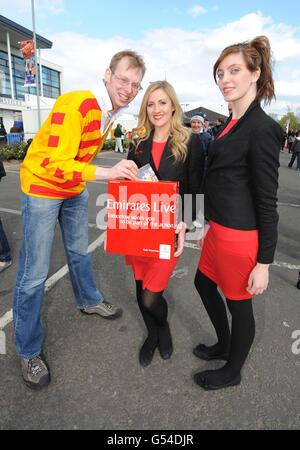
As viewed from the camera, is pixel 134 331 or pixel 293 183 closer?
pixel 134 331

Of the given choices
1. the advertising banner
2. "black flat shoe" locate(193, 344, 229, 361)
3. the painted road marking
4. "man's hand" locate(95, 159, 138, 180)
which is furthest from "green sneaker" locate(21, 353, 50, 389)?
the advertising banner

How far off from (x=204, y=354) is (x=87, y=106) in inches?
78.2

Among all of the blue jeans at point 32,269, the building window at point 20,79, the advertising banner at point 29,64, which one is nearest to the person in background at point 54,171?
the blue jeans at point 32,269

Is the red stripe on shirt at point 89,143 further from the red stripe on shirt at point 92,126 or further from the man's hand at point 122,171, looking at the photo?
the man's hand at point 122,171

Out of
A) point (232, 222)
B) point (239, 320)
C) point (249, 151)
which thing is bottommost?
point (239, 320)

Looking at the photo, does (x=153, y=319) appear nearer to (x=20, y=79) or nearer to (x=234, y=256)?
(x=234, y=256)

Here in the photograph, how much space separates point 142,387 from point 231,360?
0.64m

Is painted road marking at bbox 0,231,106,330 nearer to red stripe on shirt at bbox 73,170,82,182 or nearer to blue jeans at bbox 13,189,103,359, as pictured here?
blue jeans at bbox 13,189,103,359

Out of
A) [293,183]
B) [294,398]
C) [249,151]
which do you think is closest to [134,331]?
[294,398]

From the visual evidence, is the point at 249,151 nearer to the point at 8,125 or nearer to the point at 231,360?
the point at 231,360

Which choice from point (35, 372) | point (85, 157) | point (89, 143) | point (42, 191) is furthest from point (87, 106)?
point (35, 372)

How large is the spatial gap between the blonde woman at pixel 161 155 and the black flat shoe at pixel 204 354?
50 cm

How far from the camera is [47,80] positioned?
45250mm

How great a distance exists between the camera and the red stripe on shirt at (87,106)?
169 cm
